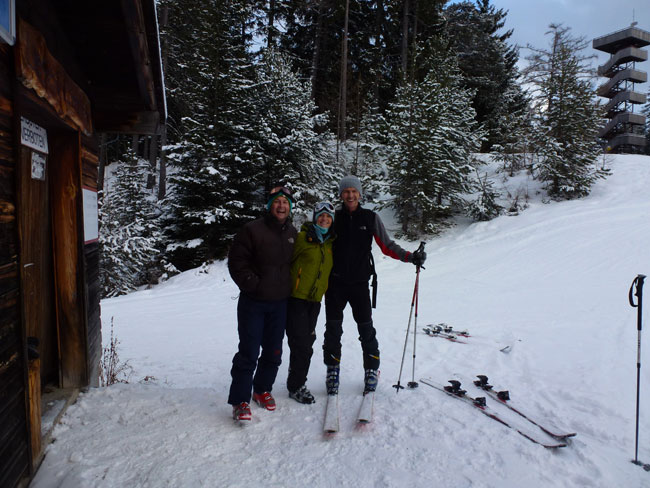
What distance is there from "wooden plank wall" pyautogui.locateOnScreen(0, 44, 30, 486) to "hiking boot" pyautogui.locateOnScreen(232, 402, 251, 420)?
143cm

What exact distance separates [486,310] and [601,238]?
6.75m

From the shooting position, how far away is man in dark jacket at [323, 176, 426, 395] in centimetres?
378

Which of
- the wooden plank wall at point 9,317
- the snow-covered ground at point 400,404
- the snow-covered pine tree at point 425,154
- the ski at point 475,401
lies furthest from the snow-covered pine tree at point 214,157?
the wooden plank wall at point 9,317

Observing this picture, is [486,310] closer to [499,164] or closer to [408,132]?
[408,132]

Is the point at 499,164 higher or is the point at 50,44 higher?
the point at 499,164

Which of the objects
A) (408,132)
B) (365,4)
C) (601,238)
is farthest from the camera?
(365,4)

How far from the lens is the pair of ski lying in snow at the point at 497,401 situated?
10.3 feet

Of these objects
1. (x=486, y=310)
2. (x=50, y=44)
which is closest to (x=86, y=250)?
(x=50, y=44)

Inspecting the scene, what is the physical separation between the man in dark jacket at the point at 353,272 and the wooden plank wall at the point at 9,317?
2382mm

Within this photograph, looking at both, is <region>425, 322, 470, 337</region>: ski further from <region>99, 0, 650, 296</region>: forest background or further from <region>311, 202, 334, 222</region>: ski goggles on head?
<region>99, 0, 650, 296</region>: forest background

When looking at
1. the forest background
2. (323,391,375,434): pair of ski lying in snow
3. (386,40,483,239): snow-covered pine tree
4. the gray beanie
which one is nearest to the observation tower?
the forest background

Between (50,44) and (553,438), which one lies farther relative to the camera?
(553,438)

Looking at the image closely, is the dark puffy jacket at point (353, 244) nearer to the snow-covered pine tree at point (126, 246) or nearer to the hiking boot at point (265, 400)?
the hiking boot at point (265, 400)

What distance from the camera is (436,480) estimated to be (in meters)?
2.64
